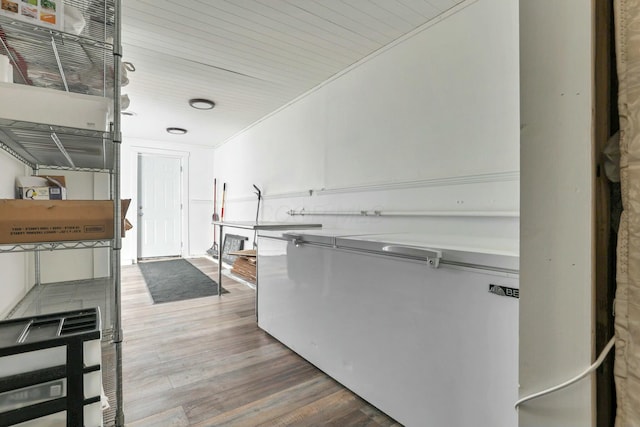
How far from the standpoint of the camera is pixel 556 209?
63 cm

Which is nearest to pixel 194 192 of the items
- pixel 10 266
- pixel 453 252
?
pixel 10 266

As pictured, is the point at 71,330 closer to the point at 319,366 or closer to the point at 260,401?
the point at 260,401

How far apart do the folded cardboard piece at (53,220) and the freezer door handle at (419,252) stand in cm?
118

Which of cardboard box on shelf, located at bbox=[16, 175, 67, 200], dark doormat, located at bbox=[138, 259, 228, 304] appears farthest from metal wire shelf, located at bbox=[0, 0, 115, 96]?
dark doormat, located at bbox=[138, 259, 228, 304]

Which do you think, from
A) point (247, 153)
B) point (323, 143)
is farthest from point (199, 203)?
point (323, 143)

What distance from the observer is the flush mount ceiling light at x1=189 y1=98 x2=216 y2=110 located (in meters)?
3.67

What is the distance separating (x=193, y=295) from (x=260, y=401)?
2.26m

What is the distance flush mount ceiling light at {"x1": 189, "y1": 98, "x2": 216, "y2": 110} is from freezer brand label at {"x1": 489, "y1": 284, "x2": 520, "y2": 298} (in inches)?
146

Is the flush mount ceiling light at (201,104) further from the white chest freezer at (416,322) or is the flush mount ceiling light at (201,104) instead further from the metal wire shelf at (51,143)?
the white chest freezer at (416,322)

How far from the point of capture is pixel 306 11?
2.00m

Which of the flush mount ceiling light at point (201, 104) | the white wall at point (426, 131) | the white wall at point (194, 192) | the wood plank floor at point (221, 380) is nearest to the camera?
the wood plank floor at point (221, 380)

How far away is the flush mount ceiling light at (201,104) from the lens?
145 inches

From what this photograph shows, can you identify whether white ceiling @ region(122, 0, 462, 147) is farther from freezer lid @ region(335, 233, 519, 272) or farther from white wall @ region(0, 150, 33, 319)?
freezer lid @ region(335, 233, 519, 272)

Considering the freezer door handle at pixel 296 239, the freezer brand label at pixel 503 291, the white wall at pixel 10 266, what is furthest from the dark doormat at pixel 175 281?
the freezer brand label at pixel 503 291
